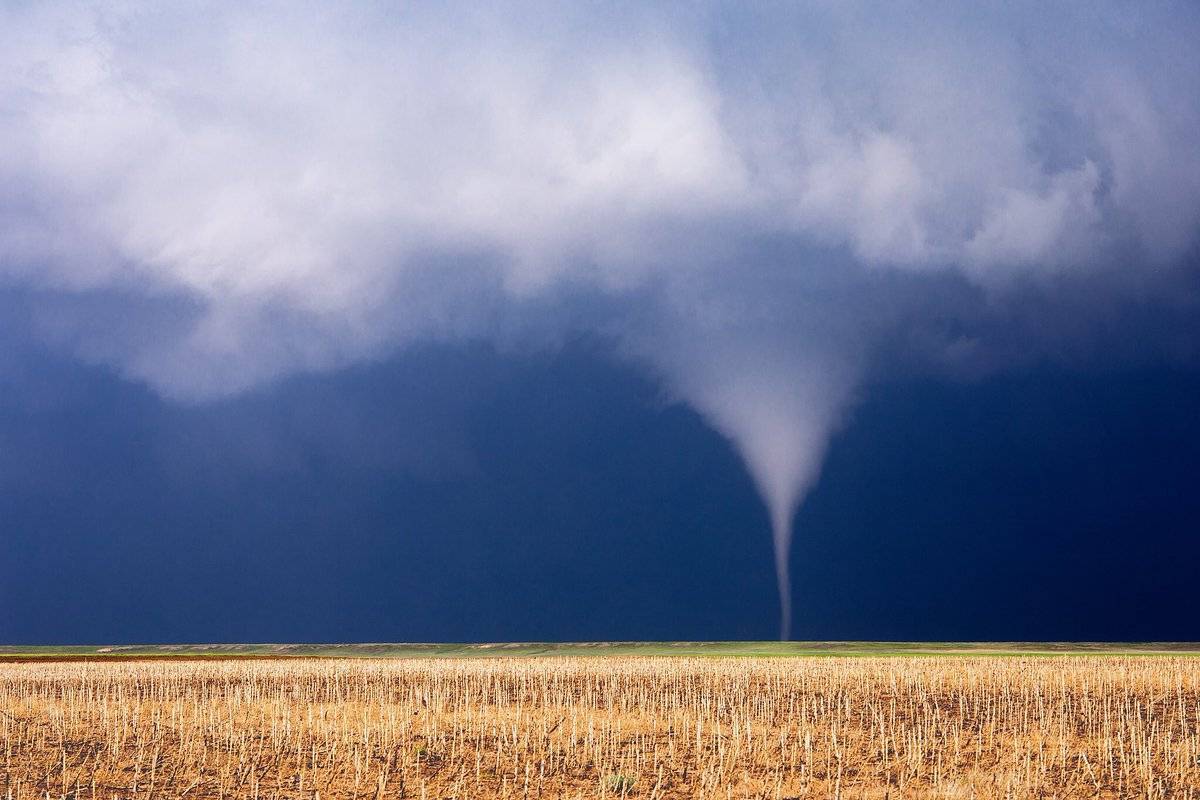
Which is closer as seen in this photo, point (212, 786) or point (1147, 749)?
point (212, 786)

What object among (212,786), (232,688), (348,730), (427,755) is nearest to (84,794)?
(212,786)

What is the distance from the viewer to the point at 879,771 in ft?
74.6

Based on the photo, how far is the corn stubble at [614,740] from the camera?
21469 mm

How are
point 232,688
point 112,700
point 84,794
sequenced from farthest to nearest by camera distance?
1. point 232,688
2. point 112,700
3. point 84,794

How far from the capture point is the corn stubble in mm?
21469

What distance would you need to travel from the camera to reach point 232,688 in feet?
153

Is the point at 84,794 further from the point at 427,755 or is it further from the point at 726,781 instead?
the point at 726,781

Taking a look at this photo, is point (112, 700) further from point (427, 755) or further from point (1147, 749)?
point (1147, 749)

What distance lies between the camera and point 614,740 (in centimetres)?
2741

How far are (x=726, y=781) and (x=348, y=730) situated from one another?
12.5 metres

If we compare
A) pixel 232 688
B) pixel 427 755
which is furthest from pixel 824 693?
pixel 232 688

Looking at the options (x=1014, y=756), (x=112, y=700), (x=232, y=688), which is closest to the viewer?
(x=1014, y=756)

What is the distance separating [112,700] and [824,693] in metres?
26.3

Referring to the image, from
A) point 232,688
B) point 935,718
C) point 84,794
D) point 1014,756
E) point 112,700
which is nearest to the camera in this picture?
point 84,794
